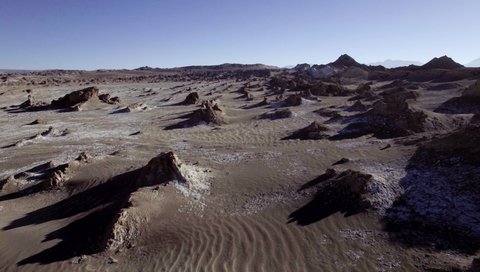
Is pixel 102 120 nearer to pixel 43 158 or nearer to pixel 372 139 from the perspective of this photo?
pixel 43 158

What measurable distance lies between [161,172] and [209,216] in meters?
2.41

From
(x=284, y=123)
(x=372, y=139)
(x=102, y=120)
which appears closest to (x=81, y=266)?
(x=372, y=139)

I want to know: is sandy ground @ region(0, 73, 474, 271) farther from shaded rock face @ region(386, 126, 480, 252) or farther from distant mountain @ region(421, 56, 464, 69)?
distant mountain @ region(421, 56, 464, 69)

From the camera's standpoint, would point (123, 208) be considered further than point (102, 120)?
No

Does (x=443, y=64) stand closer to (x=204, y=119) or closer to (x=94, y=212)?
(x=204, y=119)

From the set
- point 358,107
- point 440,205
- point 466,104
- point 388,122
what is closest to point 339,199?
point 440,205

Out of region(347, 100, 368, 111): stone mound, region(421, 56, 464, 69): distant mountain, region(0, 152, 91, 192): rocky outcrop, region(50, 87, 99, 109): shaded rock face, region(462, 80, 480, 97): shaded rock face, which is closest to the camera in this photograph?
region(0, 152, 91, 192): rocky outcrop

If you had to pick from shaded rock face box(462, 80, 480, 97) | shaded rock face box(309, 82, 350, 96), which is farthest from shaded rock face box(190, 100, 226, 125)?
shaded rock face box(309, 82, 350, 96)

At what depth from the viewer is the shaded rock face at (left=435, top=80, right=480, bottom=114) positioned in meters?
20.7

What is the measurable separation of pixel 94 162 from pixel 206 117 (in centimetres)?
940

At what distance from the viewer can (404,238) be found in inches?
328

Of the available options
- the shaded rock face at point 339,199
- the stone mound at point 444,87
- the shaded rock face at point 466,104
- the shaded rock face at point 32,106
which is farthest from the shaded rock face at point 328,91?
the shaded rock face at point 339,199

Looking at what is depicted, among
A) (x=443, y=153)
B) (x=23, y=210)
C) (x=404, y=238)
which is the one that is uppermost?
(x=443, y=153)

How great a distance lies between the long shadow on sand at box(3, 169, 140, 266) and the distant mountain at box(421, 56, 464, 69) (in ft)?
145
